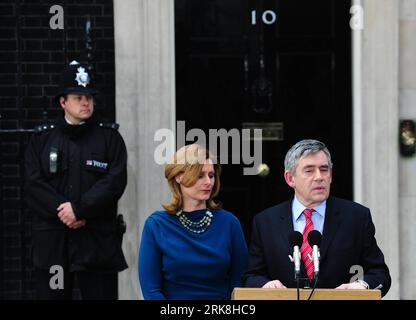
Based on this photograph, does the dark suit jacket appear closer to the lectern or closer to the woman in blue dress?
the woman in blue dress

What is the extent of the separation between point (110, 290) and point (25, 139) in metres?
1.48

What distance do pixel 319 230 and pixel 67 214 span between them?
2.37 metres

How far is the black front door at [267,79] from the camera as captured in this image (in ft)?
29.6

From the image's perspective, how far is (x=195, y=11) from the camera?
9031 millimetres

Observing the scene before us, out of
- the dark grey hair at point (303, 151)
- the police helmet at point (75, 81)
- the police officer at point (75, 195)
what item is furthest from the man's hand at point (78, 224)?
the dark grey hair at point (303, 151)

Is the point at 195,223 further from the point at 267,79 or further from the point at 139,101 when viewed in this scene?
the point at 267,79

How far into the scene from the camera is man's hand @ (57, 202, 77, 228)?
7.52m

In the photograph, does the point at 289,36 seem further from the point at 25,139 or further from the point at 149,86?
the point at 25,139

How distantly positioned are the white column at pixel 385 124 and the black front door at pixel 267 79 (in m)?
0.35

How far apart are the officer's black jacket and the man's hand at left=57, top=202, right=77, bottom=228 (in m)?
0.04

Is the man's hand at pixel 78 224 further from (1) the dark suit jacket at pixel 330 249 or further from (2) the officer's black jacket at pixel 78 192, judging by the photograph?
(1) the dark suit jacket at pixel 330 249

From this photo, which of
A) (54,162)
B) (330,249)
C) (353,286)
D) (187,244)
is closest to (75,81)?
(54,162)

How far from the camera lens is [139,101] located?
8.60m
